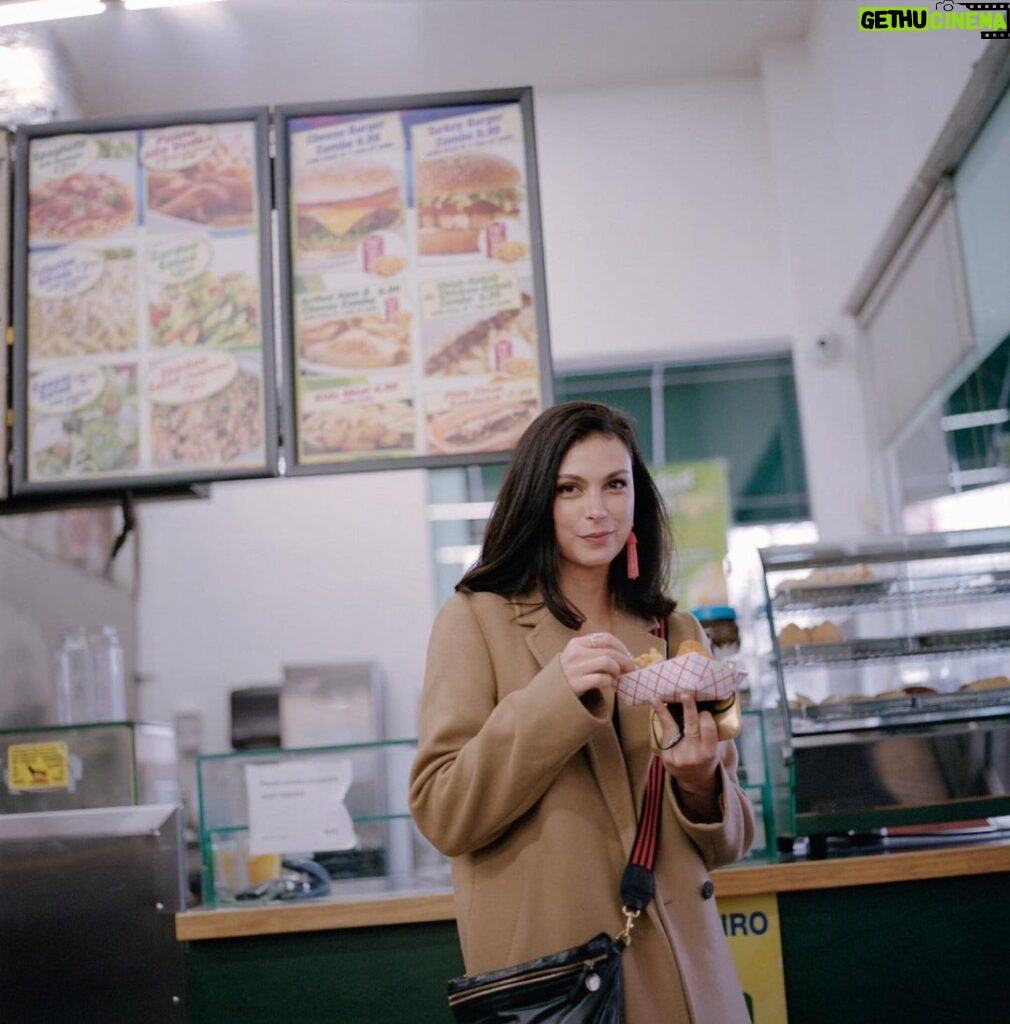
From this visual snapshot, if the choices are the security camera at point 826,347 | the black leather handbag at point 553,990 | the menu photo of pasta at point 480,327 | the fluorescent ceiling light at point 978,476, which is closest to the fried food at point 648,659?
the black leather handbag at point 553,990

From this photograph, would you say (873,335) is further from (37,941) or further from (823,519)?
(37,941)

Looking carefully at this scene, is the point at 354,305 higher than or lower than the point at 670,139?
lower

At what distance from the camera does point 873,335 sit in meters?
6.02

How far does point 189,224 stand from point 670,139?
13.4 feet

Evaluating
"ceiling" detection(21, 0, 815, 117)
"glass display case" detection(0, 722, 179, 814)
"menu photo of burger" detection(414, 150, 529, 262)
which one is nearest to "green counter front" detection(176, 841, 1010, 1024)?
"glass display case" detection(0, 722, 179, 814)

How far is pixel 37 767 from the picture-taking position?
8.49ft

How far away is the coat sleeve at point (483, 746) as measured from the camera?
1503 millimetres

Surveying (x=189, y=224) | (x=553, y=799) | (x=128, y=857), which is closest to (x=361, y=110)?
(x=189, y=224)

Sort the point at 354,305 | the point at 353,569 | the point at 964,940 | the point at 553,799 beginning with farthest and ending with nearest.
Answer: the point at 353,569
the point at 354,305
the point at 964,940
the point at 553,799

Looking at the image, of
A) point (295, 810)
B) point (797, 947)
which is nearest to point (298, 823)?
point (295, 810)

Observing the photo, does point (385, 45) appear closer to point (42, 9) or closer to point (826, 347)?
point (42, 9)

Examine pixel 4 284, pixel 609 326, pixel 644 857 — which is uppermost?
pixel 609 326

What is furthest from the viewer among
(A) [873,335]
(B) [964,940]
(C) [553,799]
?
(A) [873,335]

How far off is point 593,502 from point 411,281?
1.51m
